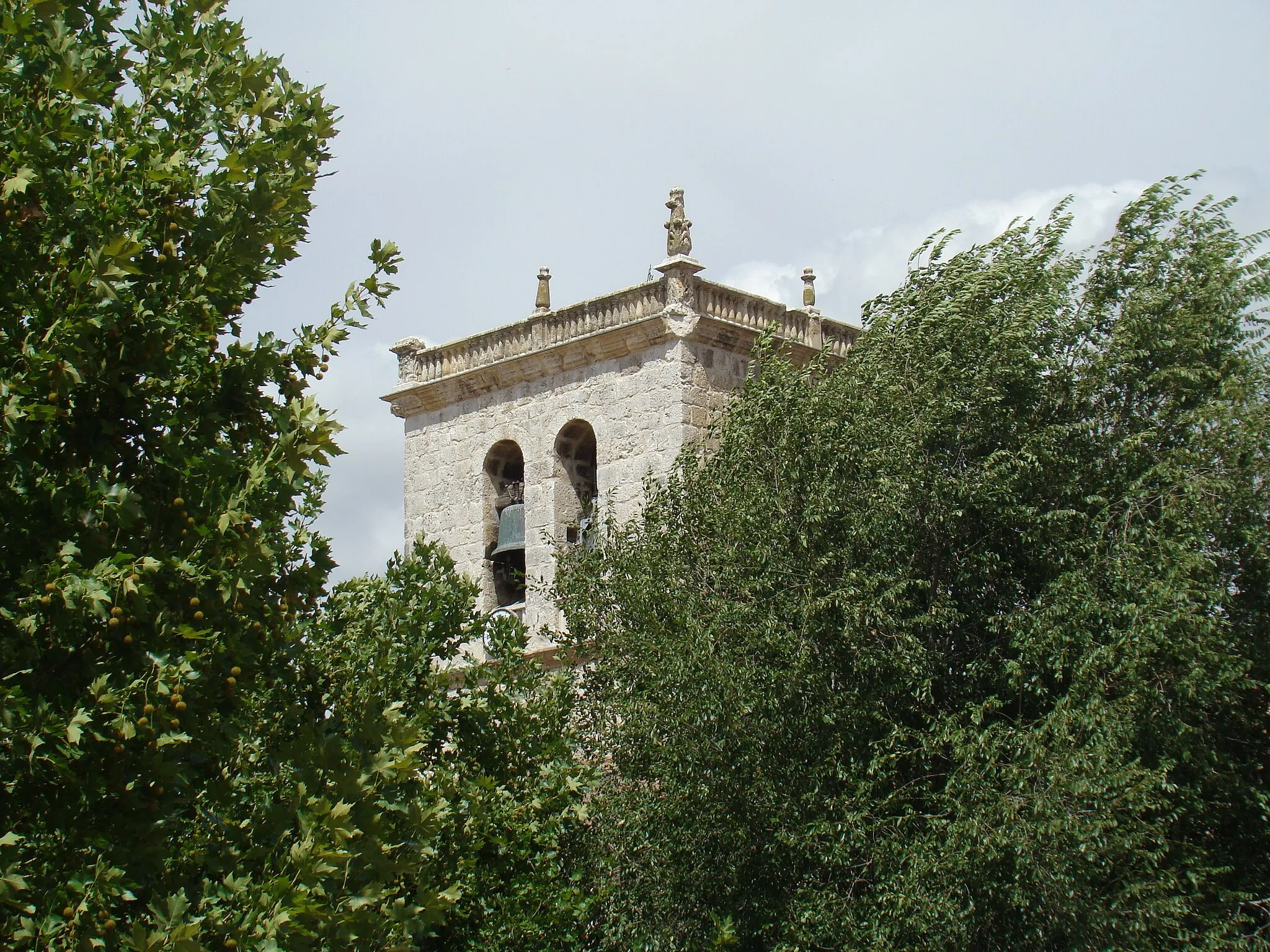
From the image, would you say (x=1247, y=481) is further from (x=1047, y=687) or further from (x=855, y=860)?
(x=855, y=860)

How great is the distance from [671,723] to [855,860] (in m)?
2.21

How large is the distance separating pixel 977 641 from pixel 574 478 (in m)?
6.95

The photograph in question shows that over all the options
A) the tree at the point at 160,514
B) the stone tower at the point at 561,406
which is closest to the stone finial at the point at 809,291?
the stone tower at the point at 561,406

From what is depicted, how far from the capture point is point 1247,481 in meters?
15.6

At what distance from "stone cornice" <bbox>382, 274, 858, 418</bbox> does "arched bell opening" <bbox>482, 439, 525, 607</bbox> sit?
1.02 meters

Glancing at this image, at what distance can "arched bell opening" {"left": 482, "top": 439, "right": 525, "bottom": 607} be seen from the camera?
21.5m

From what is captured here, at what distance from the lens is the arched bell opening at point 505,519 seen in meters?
21.5

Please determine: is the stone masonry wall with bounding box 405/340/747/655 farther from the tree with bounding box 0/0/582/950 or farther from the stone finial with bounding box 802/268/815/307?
the tree with bounding box 0/0/582/950

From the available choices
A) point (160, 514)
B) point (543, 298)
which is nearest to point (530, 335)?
point (543, 298)

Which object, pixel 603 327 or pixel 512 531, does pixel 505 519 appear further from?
pixel 603 327

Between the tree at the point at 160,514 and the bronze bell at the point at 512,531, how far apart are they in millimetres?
12372

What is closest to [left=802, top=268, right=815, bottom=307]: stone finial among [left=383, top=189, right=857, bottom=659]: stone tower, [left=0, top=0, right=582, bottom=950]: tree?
[left=383, top=189, right=857, bottom=659]: stone tower

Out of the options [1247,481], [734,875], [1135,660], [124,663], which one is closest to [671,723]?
[734,875]

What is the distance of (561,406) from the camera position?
21141 millimetres
